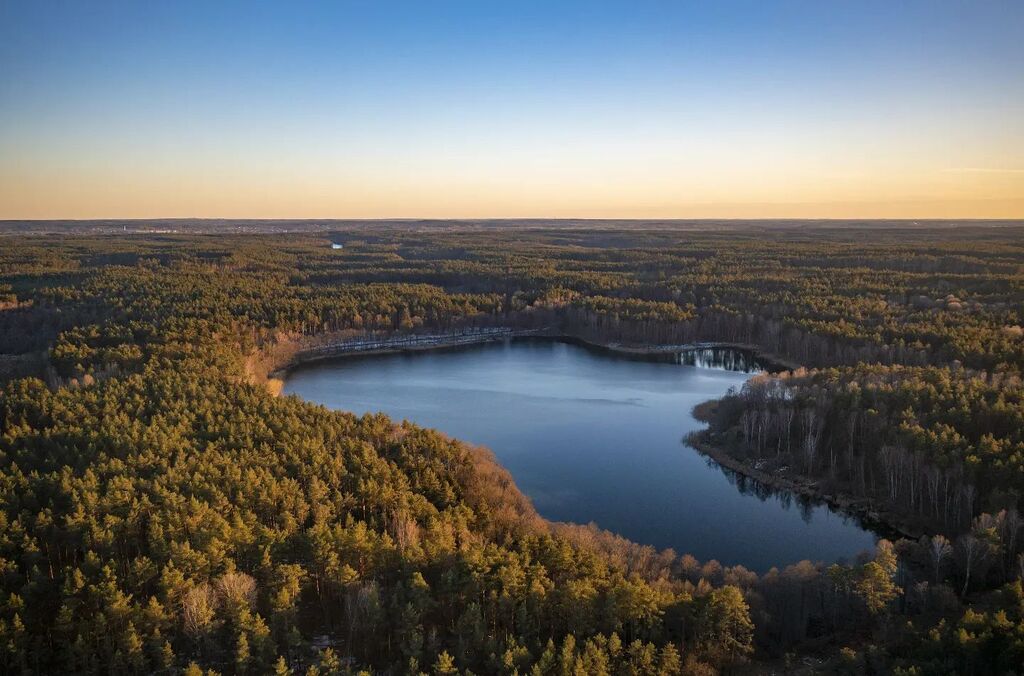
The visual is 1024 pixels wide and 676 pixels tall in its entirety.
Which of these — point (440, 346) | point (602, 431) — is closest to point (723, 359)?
point (602, 431)

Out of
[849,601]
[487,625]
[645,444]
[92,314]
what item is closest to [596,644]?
[487,625]

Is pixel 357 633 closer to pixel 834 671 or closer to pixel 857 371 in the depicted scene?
pixel 834 671

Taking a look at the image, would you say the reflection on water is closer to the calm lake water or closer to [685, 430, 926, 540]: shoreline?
the calm lake water

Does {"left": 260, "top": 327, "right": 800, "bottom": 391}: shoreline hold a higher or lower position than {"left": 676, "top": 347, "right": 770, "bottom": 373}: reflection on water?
higher

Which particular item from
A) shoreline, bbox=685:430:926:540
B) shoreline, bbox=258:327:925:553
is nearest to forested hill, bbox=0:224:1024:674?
shoreline, bbox=685:430:926:540

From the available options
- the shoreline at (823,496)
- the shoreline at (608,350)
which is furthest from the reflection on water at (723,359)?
the shoreline at (823,496)

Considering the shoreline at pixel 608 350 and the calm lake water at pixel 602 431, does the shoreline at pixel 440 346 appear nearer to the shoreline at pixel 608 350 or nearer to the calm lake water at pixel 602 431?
the shoreline at pixel 608 350
